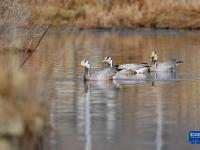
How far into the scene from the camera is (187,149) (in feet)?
39.4

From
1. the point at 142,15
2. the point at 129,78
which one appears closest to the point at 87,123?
the point at 129,78

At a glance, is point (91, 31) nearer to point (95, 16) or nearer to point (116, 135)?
point (95, 16)

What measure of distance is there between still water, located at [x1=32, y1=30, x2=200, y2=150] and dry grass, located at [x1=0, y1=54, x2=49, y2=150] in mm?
1125

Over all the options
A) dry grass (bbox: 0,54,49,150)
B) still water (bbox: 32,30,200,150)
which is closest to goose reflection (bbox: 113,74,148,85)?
still water (bbox: 32,30,200,150)

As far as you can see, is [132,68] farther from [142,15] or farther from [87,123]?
[142,15]

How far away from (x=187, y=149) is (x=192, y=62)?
14.1 m

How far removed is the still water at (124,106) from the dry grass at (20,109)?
1125 mm

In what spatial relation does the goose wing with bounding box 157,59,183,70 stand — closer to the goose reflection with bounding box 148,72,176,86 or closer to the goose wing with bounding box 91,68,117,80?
A: the goose reflection with bounding box 148,72,176,86

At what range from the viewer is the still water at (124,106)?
500 inches

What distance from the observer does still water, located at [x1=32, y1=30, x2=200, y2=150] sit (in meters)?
12.7

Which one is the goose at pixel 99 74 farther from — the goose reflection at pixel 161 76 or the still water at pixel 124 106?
the goose reflection at pixel 161 76

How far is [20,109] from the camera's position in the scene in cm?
1033

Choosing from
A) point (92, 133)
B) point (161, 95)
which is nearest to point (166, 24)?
point (161, 95)

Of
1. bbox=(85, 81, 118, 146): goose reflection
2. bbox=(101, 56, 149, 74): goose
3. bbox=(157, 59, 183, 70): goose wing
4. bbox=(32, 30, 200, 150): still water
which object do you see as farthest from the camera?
bbox=(157, 59, 183, 70): goose wing
